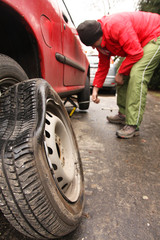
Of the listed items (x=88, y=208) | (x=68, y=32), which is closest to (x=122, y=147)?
(x=88, y=208)

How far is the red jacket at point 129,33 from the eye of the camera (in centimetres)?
169

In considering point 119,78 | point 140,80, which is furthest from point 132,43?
point 119,78

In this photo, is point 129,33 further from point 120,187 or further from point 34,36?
point 120,187

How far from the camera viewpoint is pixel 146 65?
185 centimetres

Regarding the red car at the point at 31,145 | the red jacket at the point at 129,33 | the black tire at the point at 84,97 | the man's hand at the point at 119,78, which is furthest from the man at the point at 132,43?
the black tire at the point at 84,97

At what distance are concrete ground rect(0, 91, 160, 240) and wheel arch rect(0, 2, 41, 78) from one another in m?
0.83

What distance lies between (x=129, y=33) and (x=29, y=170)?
65.9 inches

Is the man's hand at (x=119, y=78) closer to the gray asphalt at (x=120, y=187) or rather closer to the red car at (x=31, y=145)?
the gray asphalt at (x=120, y=187)

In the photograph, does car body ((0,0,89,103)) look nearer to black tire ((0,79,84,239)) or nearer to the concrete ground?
black tire ((0,79,84,239))

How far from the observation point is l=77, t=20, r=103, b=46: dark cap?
1.71 metres

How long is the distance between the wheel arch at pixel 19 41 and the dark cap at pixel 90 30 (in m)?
0.86

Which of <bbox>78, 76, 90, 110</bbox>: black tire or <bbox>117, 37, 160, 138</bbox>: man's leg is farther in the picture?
<bbox>78, 76, 90, 110</bbox>: black tire

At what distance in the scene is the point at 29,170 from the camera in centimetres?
50

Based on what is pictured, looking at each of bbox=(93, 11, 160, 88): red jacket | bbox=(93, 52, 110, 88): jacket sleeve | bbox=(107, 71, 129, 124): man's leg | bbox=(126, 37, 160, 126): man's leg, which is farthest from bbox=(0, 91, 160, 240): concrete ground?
bbox=(93, 11, 160, 88): red jacket
